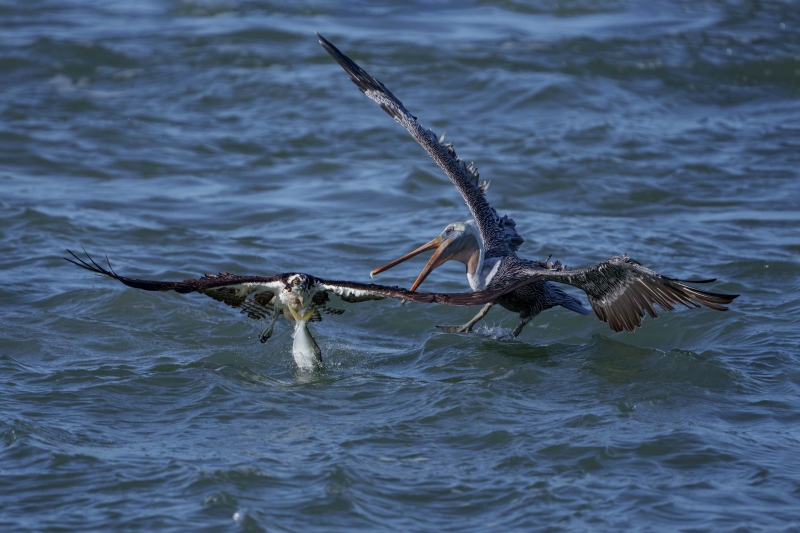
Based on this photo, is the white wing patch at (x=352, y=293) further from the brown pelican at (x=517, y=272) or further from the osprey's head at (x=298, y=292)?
the brown pelican at (x=517, y=272)

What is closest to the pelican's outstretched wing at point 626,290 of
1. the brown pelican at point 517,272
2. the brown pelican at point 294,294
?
the brown pelican at point 517,272

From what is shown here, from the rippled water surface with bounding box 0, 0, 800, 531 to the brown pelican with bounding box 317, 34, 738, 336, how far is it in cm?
46

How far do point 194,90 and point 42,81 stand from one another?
2.62 meters

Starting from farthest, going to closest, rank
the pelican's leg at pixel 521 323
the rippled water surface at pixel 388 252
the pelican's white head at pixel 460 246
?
the pelican's leg at pixel 521 323, the pelican's white head at pixel 460 246, the rippled water surface at pixel 388 252

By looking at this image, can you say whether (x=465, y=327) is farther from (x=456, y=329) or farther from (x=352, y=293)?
(x=352, y=293)

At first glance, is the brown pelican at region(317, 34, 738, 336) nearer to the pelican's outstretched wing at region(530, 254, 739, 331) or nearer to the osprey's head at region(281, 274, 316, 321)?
the pelican's outstretched wing at region(530, 254, 739, 331)

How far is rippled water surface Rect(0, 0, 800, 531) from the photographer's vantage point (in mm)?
6488

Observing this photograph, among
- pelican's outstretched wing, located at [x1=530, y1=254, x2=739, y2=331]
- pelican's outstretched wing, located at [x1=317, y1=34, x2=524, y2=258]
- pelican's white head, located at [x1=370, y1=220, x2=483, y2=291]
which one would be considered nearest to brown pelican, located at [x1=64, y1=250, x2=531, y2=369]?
pelican's outstretched wing, located at [x1=530, y1=254, x2=739, y2=331]

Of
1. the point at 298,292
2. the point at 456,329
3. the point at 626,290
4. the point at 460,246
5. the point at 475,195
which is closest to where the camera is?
the point at 298,292

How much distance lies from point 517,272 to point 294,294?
218 centimetres

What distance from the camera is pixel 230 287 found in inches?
309

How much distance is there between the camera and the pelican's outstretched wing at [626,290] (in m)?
7.48

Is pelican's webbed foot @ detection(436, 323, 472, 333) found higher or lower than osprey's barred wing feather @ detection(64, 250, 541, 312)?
lower

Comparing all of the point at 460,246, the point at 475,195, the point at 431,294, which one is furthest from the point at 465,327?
the point at 431,294
